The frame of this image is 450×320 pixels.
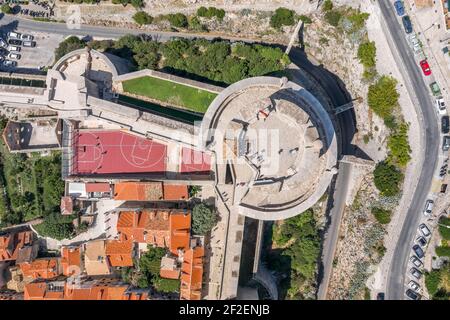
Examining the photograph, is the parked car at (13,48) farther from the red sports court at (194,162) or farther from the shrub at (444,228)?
the shrub at (444,228)

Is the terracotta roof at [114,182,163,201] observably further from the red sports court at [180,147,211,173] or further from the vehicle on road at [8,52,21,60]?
the vehicle on road at [8,52,21,60]

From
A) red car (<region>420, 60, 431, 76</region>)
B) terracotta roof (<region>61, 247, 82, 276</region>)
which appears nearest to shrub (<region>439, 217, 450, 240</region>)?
red car (<region>420, 60, 431, 76</region>)

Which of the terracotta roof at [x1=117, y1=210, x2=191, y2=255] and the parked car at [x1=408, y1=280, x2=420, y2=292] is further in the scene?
the parked car at [x1=408, y1=280, x2=420, y2=292]

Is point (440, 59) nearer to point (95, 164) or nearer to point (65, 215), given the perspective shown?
point (95, 164)

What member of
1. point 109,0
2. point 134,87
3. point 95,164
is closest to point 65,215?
point 95,164

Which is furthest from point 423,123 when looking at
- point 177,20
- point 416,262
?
point 177,20

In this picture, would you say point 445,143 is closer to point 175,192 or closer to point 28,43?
point 175,192
